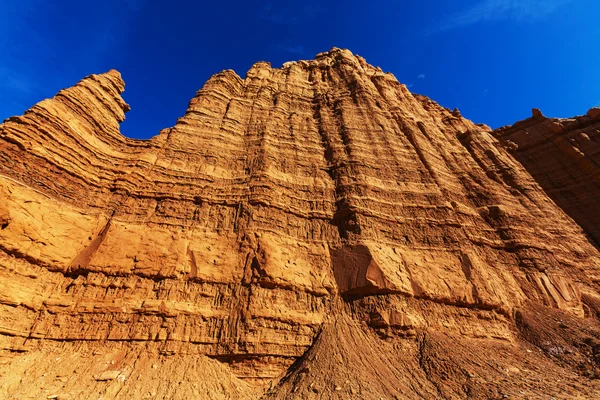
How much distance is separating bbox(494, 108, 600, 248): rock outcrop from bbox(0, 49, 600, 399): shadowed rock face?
626 cm

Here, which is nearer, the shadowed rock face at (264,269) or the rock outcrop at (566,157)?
the shadowed rock face at (264,269)

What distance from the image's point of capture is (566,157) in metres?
30.3

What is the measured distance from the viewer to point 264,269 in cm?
1359

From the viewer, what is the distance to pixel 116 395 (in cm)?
938

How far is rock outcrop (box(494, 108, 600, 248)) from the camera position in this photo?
2650 cm

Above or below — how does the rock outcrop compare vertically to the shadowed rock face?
above

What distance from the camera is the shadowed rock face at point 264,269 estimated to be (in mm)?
10609

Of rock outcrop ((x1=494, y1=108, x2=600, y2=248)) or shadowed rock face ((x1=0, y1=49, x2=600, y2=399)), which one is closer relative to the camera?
shadowed rock face ((x1=0, y1=49, x2=600, y2=399))

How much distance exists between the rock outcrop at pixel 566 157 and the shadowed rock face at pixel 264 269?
626cm

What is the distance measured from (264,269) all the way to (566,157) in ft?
110

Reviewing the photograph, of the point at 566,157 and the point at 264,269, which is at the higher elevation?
the point at 566,157

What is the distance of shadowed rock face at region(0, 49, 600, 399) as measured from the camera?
1061 cm

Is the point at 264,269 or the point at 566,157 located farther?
the point at 566,157

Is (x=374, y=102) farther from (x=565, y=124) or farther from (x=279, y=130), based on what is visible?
(x=565, y=124)
